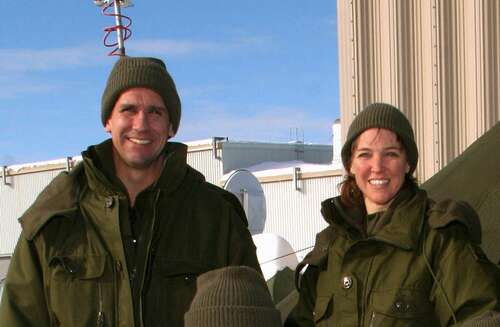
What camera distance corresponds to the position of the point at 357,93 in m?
6.63

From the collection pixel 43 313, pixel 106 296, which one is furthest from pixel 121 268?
pixel 43 313

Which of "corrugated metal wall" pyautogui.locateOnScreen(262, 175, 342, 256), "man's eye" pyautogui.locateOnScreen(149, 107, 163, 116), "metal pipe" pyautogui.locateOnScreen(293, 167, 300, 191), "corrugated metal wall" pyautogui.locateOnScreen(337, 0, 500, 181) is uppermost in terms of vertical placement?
"corrugated metal wall" pyautogui.locateOnScreen(337, 0, 500, 181)

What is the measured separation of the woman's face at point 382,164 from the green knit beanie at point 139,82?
680 mm

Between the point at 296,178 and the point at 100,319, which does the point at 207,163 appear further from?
the point at 100,319

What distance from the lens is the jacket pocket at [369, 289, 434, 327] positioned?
8.04ft

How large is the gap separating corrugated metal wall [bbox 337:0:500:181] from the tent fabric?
5.10 ft

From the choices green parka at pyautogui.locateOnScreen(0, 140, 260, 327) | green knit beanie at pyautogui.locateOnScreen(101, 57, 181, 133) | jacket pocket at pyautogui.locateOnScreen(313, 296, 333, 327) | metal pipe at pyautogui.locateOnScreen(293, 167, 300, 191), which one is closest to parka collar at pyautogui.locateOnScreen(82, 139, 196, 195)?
green parka at pyautogui.locateOnScreen(0, 140, 260, 327)

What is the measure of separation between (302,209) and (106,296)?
17171 mm

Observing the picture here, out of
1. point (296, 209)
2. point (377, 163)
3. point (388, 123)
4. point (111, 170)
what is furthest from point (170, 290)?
point (296, 209)

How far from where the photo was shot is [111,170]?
276cm

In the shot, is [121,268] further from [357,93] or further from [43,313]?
[357,93]

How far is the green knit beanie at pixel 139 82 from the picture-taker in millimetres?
2715

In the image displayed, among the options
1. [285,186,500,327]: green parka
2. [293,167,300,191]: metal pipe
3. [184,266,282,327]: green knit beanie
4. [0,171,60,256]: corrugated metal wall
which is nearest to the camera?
[184,266,282,327]: green knit beanie

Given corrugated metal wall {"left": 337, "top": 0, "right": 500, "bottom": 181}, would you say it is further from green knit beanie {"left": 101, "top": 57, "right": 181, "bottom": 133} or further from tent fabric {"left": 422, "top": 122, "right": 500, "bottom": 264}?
green knit beanie {"left": 101, "top": 57, "right": 181, "bottom": 133}
